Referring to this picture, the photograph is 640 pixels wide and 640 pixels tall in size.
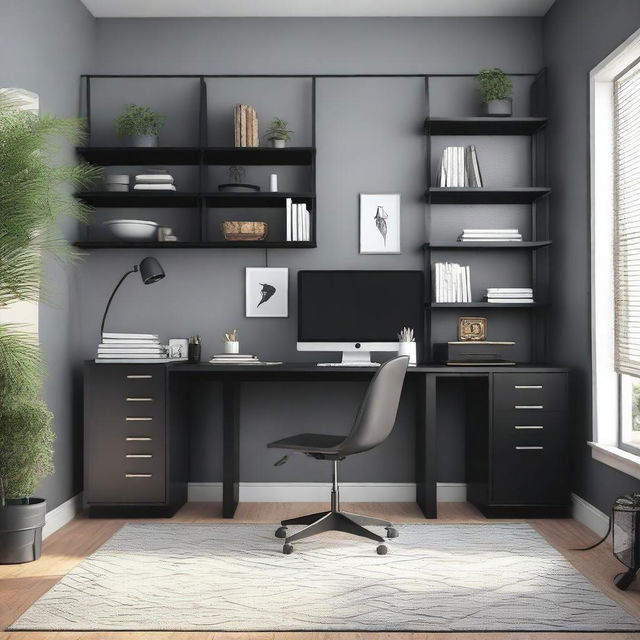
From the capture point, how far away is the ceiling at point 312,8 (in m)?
4.61

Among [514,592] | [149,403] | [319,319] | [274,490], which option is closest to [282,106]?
[319,319]

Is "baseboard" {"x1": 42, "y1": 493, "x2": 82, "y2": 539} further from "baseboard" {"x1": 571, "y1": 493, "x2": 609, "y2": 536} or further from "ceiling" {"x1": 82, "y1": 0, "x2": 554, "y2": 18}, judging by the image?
"ceiling" {"x1": 82, "y1": 0, "x2": 554, "y2": 18}

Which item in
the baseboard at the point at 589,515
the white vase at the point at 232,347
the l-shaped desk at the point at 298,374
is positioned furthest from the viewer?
the white vase at the point at 232,347

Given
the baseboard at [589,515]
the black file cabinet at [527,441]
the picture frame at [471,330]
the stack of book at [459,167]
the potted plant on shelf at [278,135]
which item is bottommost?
the baseboard at [589,515]

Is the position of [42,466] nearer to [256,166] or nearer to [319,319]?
[319,319]

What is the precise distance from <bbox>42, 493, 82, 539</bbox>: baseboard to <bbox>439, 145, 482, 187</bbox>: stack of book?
2.86m

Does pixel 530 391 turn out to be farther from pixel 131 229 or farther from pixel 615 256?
pixel 131 229

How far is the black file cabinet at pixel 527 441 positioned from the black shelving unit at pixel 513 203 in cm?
51

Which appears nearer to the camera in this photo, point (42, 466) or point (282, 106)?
point (42, 466)

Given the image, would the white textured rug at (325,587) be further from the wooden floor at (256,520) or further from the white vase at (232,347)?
the white vase at (232,347)

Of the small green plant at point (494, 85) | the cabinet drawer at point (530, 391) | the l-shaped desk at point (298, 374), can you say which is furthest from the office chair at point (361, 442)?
the small green plant at point (494, 85)

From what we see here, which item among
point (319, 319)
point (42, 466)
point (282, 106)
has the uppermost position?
point (282, 106)

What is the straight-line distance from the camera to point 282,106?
15.8 feet

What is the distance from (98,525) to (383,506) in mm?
1665
